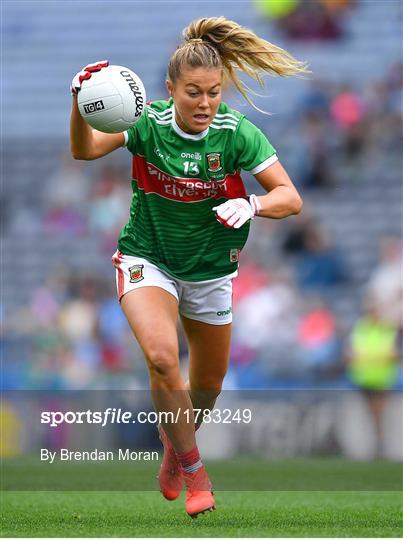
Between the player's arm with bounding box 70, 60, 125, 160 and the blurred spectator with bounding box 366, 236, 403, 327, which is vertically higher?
the player's arm with bounding box 70, 60, 125, 160

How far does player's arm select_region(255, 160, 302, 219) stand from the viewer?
216 inches

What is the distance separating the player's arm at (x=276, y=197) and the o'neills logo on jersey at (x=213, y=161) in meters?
0.20

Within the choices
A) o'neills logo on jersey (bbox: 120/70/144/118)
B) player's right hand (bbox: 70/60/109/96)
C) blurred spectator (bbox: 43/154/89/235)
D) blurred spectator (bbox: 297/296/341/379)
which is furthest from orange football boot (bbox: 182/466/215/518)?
blurred spectator (bbox: 43/154/89/235)

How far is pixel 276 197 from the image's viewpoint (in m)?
5.57

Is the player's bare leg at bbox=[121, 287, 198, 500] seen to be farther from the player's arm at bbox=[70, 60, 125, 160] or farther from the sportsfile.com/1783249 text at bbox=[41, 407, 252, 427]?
the sportsfile.com/1783249 text at bbox=[41, 407, 252, 427]

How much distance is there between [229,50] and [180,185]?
69 centimetres

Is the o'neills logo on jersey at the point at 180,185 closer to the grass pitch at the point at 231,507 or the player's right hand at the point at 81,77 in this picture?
the player's right hand at the point at 81,77

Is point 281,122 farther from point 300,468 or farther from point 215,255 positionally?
point 215,255

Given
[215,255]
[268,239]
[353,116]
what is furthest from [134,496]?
[353,116]

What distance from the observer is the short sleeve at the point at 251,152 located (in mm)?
5742

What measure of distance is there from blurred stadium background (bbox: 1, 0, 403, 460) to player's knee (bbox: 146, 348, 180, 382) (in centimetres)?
590

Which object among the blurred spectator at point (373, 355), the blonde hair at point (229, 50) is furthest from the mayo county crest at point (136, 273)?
the blurred spectator at point (373, 355)

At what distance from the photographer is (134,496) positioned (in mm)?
7391

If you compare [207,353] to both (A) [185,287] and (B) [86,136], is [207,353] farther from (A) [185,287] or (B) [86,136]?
(B) [86,136]
